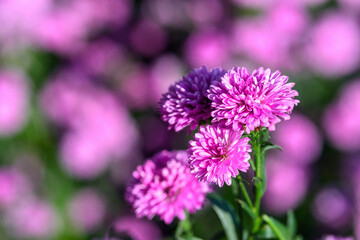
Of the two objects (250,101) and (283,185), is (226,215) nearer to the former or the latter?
(250,101)

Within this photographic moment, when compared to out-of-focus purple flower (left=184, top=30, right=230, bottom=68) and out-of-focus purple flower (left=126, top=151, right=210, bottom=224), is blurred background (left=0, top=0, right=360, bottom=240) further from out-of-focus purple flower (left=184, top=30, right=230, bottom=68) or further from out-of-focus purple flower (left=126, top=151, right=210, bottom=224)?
out-of-focus purple flower (left=126, top=151, right=210, bottom=224)

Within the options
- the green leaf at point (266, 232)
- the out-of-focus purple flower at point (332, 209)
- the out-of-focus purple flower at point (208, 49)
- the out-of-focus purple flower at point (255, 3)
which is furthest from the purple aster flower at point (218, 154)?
the out-of-focus purple flower at point (255, 3)

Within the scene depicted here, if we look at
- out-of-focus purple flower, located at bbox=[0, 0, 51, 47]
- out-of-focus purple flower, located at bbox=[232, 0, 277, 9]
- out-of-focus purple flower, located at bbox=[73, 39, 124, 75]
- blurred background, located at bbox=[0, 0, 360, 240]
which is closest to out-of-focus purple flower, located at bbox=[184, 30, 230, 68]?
blurred background, located at bbox=[0, 0, 360, 240]

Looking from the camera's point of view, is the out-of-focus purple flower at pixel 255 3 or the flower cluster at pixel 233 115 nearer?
the flower cluster at pixel 233 115

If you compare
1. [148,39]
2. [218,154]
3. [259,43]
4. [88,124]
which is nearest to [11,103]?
[88,124]

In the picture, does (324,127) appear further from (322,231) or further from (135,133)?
(135,133)

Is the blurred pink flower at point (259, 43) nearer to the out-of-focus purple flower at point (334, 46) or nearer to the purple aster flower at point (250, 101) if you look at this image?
the out-of-focus purple flower at point (334, 46)

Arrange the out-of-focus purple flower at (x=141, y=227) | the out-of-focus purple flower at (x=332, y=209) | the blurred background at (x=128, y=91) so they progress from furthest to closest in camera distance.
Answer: the blurred background at (x=128, y=91), the out-of-focus purple flower at (x=141, y=227), the out-of-focus purple flower at (x=332, y=209)
